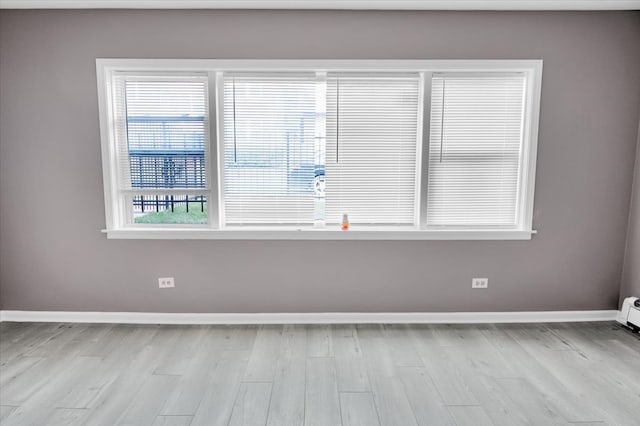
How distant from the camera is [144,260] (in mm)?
3422

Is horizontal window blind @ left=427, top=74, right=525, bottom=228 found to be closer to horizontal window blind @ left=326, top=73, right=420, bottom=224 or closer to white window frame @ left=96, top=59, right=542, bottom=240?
white window frame @ left=96, top=59, right=542, bottom=240

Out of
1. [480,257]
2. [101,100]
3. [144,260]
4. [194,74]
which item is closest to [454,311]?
[480,257]

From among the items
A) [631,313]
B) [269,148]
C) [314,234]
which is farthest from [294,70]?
[631,313]

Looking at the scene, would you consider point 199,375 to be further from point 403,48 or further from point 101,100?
point 403,48

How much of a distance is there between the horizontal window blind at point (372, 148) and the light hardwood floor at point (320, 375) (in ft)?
3.60

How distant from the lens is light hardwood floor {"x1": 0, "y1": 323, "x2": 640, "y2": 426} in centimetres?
223

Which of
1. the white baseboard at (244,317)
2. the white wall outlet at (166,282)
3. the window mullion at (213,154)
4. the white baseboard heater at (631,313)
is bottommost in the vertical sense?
the white baseboard at (244,317)

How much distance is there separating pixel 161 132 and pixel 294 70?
1.29 meters

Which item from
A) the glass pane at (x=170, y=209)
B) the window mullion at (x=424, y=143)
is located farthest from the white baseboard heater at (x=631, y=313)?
the glass pane at (x=170, y=209)

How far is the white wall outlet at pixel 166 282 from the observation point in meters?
3.44

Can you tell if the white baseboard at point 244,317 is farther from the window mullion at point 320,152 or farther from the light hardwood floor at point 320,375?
the window mullion at point 320,152

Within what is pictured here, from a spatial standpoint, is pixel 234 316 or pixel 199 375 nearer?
pixel 199 375

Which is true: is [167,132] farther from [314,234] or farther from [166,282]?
[314,234]

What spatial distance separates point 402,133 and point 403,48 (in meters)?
0.70
